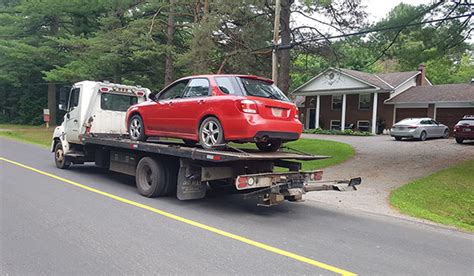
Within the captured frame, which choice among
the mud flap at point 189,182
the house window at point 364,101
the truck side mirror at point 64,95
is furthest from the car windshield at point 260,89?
the house window at point 364,101

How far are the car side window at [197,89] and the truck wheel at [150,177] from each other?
164 cm

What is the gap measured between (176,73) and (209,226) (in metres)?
24.8

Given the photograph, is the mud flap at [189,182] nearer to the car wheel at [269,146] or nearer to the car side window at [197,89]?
the car side window at [197,89]

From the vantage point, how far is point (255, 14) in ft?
64.6

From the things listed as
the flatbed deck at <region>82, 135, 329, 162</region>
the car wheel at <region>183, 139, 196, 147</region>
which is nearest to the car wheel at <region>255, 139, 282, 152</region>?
the flatbed deck at <region>82, 135, 329, 162</region>

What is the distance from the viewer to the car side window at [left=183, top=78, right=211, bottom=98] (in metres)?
7.98

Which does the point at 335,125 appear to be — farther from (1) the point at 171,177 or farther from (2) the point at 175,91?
(1) the point at 171,177

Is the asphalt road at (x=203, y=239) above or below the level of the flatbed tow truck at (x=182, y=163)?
below

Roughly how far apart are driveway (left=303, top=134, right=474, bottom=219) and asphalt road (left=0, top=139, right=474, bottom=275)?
1.25 m

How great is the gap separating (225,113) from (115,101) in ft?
18.7

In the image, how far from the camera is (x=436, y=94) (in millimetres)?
31969

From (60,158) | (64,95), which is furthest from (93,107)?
(60,158)

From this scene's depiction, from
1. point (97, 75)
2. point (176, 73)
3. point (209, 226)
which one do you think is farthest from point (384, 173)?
point (97, 75)

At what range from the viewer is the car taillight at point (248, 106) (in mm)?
7113
